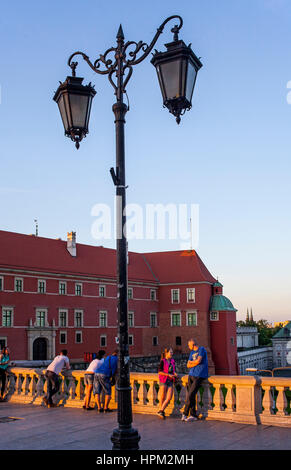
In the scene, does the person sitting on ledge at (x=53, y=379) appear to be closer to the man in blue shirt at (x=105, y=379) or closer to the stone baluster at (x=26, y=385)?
the man in blue shirt at (x=105, y=379)

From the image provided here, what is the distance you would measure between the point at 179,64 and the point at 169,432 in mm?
5816

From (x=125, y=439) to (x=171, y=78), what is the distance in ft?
14.1

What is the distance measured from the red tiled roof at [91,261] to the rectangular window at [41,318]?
3776mm

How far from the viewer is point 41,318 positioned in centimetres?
4597

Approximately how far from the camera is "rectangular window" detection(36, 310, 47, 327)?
45.6 metres

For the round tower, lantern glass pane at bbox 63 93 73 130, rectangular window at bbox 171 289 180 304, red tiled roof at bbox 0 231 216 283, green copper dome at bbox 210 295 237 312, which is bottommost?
the round tower

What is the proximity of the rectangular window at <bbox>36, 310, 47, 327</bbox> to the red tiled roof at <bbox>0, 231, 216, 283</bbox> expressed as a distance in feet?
12.4

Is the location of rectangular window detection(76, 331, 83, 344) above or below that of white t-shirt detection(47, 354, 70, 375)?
below

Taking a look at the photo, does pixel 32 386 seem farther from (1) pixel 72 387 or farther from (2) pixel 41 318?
(2) pixel 41 318

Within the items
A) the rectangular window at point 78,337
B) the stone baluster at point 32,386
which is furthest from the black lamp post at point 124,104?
the rectangular window at point 78,337

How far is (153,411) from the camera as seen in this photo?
1050 centimetres

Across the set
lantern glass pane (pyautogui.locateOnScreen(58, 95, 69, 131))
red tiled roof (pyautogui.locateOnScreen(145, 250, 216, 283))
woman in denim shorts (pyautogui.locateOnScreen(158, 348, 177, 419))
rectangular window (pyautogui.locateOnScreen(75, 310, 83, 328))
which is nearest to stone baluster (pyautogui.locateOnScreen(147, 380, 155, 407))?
woman in denim shorts (pyautogui.locateOnScreen(158, 348, 177, 419))

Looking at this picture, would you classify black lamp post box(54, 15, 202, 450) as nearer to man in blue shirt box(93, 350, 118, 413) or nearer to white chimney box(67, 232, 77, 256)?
man in blue shirt box(93, 350, 118, 413)

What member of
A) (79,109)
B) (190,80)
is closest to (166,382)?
(79,109)
